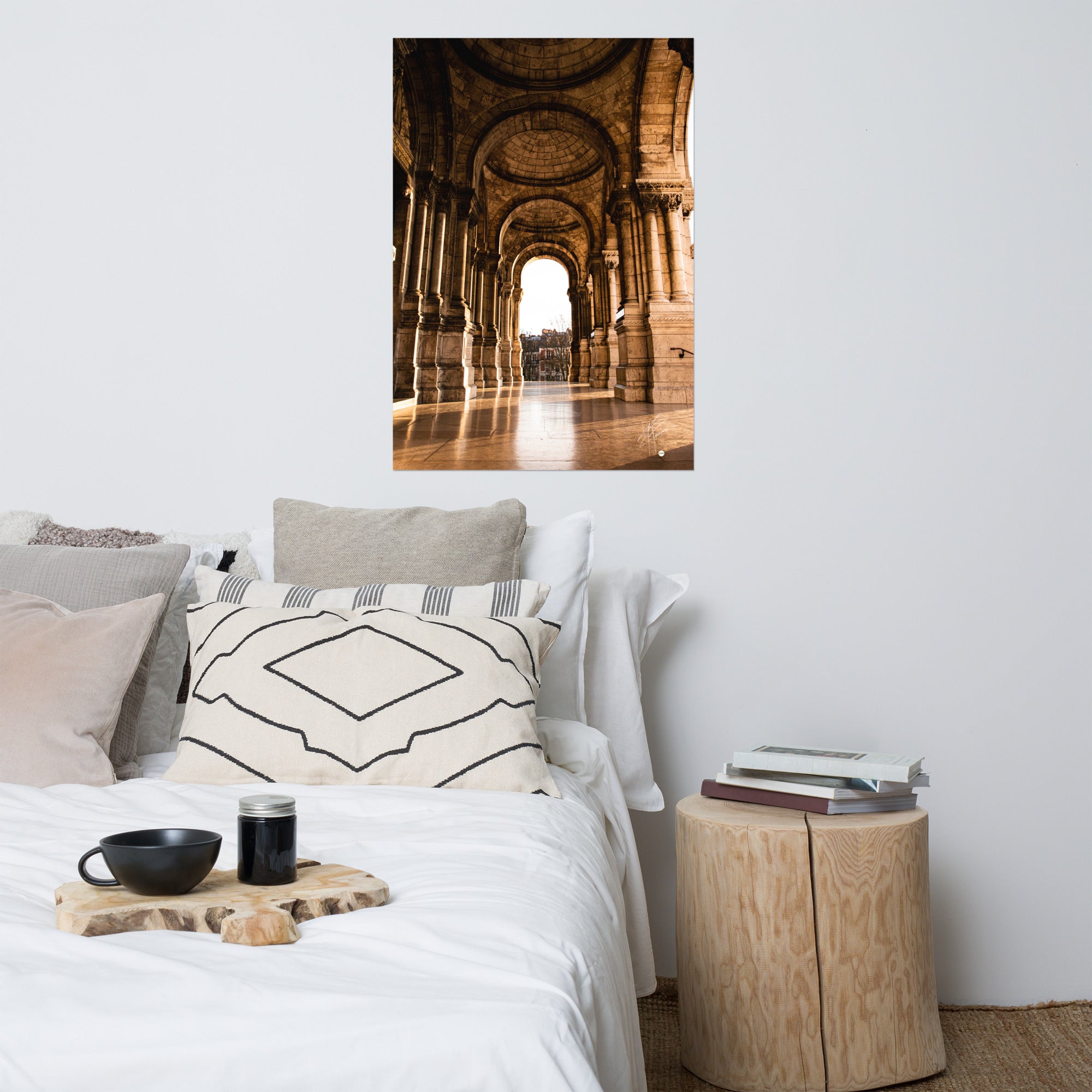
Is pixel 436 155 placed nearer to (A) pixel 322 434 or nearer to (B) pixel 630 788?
(A) pixel 322 434

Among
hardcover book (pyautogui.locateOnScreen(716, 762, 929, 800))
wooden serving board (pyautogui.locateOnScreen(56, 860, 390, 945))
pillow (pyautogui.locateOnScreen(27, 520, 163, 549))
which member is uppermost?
pillow (pyautogui.locateOnScreen(27, 520, 163, 549))

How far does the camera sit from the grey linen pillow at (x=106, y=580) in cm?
183

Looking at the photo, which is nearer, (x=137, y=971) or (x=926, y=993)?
(x=137, y=971)

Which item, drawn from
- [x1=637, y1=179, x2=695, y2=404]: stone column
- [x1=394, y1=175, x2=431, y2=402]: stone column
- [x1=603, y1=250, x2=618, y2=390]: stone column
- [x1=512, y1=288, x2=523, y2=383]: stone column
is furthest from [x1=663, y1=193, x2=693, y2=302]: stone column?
Result: [x1=394, y1=175, x2=431, y2=402]: stone column

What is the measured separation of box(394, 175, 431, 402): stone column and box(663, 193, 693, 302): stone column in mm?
594

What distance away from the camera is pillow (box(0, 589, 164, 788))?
1.60m

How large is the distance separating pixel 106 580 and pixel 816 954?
1.44 meters

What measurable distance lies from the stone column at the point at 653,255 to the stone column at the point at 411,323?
54 cm

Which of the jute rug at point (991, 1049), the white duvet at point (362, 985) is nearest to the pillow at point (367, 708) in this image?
the white duvet at point (362, 985)

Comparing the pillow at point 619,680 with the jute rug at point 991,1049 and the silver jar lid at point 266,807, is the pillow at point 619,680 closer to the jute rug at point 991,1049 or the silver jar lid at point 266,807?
the jute rug at point 991,1049

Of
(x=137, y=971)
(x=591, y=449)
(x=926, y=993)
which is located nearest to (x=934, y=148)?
(x=591, y=449)

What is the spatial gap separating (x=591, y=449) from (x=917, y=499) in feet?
2.54

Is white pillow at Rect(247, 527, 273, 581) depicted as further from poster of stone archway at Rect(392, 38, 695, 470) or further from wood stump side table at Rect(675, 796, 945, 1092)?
wood stump side table at Rect(675, 796, 945, 1092)

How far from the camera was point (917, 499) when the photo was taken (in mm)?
2381
